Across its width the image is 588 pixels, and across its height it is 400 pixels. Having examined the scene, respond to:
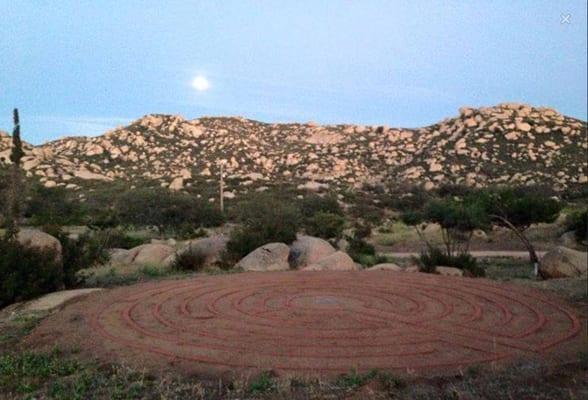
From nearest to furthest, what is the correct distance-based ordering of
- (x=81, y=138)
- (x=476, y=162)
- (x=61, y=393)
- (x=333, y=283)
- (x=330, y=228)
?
(x=61, y=393), (x=333, y=283), (x=330, y=228), (x=476, y=162), (x=81, y=138)

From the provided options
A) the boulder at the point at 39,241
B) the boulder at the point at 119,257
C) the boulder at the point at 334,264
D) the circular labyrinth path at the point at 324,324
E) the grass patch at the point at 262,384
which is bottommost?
the boulder at the point at 119,257

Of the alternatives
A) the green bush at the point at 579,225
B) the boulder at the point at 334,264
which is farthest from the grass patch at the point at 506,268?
the green bush at the point at 579,225

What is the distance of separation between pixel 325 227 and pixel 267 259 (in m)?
13.6

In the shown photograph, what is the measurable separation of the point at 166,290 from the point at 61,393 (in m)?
5.77

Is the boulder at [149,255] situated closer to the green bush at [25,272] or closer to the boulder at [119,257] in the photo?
the boulder at [119,257]

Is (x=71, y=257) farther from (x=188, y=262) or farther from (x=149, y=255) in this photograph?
(x=149, y=255)

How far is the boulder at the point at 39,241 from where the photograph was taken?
12.2 metres

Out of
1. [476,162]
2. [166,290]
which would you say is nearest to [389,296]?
[166,290]

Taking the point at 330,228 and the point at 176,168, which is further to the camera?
the point at 176,168

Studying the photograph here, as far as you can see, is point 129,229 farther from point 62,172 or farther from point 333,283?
point 333,283

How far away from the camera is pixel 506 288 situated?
38.0ft

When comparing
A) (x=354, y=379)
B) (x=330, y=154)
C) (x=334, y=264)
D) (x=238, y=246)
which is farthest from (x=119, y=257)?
(x=330, y=154)

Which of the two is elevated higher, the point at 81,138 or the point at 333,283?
the point at 81,138

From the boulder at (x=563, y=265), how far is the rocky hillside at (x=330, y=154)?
116ft
